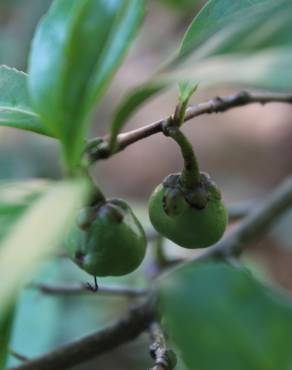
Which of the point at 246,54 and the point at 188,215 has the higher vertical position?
the point at 246,54

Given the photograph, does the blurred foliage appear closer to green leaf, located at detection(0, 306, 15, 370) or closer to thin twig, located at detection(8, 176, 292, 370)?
thin twig, located at detection(8, 176, 292, 370)

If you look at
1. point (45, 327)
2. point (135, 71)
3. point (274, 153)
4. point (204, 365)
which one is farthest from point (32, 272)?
point (135, 71)

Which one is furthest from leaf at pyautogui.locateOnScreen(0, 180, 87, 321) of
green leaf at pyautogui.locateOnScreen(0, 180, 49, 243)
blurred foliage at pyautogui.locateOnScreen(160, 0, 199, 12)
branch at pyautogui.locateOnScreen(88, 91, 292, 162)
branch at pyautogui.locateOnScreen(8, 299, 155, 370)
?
blurred foliage at pyautogui.locateOnScreen(160, 0, 199, 12)

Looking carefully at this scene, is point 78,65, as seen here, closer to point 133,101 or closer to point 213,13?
point 133,101

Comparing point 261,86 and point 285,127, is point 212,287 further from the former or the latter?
point 285,127

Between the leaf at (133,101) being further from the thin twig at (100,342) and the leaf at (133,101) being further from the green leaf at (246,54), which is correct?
the thin twig at (100,342)

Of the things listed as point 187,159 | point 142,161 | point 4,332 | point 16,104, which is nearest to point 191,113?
point 187,159

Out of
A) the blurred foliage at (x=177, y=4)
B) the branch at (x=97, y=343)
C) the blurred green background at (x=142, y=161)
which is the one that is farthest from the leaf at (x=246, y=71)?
the blurred foliage at (x=177, y=4)
